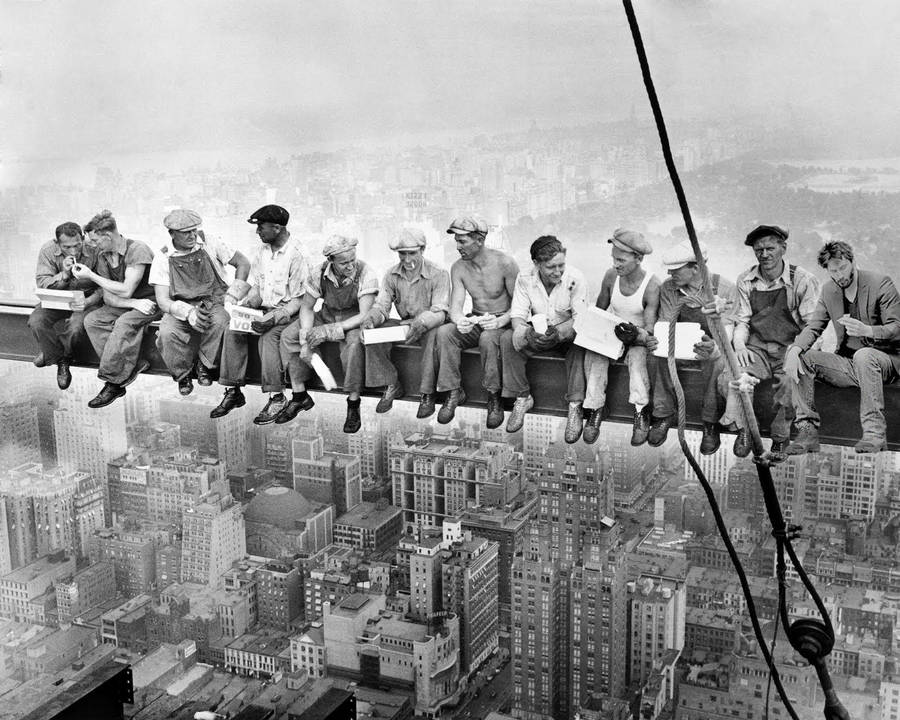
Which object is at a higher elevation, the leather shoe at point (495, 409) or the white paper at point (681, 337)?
the white paper at point (681, 337)

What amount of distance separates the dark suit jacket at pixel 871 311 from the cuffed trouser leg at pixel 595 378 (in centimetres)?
121

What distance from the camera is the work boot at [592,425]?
22.9 ft

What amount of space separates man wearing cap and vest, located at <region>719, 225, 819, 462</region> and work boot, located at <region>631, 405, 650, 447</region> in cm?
49

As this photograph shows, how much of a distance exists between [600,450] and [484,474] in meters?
1.18

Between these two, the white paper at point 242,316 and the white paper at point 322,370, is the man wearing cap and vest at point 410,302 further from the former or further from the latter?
the white paper at point 242,316

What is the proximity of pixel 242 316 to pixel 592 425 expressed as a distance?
8.85 ft

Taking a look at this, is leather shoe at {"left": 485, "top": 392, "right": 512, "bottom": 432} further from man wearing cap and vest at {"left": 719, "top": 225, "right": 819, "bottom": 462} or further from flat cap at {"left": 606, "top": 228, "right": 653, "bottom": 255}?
man wearing cap and vest at {"left": 719, "top": 225, "right": 819, "bottom": 462}

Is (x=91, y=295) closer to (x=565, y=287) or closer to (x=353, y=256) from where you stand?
(x=353, y=256)

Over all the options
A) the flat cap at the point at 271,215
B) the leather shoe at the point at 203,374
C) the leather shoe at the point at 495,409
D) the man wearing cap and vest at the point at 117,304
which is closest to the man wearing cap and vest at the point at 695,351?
the leather shoe at the point at 495,409

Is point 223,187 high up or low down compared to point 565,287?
up

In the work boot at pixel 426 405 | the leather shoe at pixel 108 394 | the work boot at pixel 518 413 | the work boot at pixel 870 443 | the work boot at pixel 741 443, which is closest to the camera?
the work boot at pixel 870 443

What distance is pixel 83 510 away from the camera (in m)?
12.8

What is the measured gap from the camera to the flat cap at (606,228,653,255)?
6.73 m

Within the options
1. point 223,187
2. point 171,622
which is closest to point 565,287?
point 223,187
